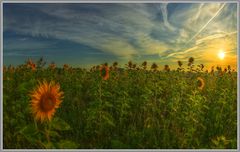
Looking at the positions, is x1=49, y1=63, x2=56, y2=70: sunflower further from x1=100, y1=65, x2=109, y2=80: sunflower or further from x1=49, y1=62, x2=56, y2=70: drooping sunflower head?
x1=100, y1=65, x2=109, y2=80: sunflower

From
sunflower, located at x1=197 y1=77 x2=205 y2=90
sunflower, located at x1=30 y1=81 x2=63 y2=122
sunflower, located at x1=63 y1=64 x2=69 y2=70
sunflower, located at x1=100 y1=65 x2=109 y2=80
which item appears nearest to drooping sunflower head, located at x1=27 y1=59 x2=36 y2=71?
sunflower, located at x1=63 y1=64 x2=69 y2=70

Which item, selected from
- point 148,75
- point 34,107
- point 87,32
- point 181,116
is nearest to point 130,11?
point 87,32

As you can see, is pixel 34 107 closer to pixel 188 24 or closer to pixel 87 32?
pixel 87 32

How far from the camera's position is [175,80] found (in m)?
5.13

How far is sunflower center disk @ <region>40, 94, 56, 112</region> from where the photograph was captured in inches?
136

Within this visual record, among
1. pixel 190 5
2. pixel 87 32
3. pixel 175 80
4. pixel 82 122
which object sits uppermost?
pixel 190 5

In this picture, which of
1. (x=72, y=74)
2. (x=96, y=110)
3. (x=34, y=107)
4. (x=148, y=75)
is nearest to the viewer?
(x=34, y=107)

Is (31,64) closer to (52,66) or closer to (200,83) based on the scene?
(52,66)

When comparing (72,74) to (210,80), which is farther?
(210,80)

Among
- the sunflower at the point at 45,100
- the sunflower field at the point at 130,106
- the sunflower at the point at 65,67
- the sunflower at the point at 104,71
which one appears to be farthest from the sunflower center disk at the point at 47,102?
the sunflower at the point at 104,71

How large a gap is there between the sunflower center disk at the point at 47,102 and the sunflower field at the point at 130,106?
0.48 feet

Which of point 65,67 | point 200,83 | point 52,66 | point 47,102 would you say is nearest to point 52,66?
point 52,66

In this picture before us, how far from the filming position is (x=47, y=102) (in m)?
3.49

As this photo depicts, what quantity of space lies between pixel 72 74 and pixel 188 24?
1.41 meters
